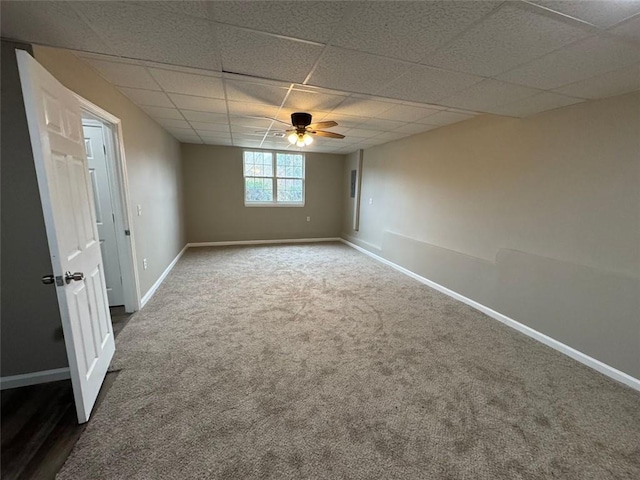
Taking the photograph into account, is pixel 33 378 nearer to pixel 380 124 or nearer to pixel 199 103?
pixel 199 103

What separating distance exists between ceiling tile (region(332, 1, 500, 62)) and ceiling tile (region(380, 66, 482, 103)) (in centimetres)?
31

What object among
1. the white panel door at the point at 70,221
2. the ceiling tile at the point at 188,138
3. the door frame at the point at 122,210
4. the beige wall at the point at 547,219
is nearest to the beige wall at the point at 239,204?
the ceiling tile at the point at 188,138

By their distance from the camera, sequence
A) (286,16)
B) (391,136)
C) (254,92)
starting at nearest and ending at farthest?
(286,16), (254,92), (391,136)

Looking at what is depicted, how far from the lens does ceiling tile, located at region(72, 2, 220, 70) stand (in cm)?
131

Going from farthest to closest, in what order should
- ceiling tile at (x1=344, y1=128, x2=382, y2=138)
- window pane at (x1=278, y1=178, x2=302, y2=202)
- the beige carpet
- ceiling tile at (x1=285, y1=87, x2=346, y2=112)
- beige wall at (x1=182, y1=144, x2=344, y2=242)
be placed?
1. window pane at (x1=278, y1=178, x2=302, y2=202)
2. beige wall at (x1=182, y1=144, x2=344, y2=242)
3. ceiling tile at (x1=344, y1=128, x2=382, y2=138)
4. ceiling tile at (x1=285, y1=87, x2=346, y2=112)
5. the beige carpet

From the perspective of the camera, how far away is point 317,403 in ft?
5.85

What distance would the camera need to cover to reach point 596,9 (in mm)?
1188

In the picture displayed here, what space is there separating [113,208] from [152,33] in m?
1.87

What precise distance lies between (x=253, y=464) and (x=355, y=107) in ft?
10.1

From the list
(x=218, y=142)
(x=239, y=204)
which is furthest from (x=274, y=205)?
(x=218, y=142)

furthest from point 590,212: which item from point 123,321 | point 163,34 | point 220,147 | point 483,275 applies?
point 220,147

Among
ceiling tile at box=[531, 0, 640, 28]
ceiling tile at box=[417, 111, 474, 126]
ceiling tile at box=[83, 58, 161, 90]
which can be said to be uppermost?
ceiling tile at box=[417, 111, 474, 126]

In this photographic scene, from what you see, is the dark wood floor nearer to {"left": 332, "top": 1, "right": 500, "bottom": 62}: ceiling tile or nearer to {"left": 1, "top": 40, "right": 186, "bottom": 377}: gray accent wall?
{"left": 1, "top": 40, "right": 186, "bottom": 377}: gray accent wall

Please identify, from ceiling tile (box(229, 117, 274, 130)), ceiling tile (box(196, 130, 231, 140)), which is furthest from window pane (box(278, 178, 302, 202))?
ceiling tile (box(229, 117, 274, 130))
